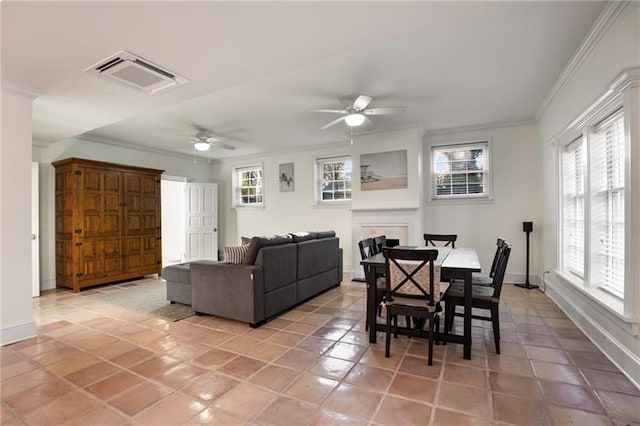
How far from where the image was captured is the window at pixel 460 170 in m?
5.36

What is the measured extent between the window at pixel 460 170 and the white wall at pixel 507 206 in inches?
5.1

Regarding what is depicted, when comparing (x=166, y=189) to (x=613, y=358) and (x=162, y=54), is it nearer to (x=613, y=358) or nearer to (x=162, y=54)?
(x=162, y=54)

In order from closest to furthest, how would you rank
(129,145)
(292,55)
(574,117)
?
(292,55)
(574,117)
(129,145)

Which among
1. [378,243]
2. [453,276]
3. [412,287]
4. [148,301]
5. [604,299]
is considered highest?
[378,243]

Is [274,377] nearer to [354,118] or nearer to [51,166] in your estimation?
[354,118]

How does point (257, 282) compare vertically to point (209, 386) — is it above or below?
above

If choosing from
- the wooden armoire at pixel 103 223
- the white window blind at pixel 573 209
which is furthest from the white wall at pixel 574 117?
the wooden armoire at pixel 103 223

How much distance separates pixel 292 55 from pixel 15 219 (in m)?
3.11

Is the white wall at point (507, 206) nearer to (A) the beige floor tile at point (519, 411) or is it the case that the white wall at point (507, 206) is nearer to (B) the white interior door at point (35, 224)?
(A) the beige floor tile at point (519, 411)

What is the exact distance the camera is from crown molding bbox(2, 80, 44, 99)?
9.41 feet

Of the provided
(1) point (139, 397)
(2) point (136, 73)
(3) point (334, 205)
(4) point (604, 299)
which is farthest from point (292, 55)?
(3) point (334, 205)

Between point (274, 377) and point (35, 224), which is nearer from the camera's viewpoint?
point (274, 377)

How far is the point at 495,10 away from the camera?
192 centimetres

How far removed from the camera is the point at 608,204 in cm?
277
